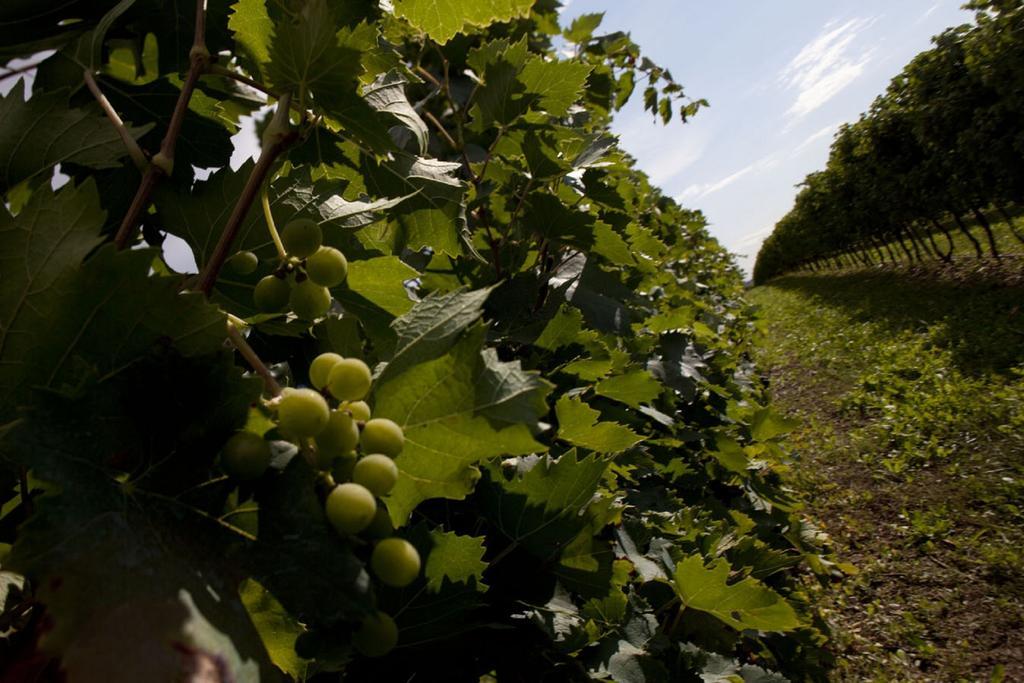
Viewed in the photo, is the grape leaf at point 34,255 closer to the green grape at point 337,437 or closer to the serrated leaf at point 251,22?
the green grape at point 337,437

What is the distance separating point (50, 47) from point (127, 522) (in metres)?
0.97

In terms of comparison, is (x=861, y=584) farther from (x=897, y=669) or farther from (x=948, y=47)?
(x=948, y=47)

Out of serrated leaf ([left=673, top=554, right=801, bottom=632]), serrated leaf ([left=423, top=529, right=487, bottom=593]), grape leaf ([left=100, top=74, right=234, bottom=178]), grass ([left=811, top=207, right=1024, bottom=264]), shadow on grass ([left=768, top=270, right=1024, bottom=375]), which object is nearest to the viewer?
serrated leaf ([left=423, top=529, right=487, bottom=593])

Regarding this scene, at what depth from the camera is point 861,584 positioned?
5688mm

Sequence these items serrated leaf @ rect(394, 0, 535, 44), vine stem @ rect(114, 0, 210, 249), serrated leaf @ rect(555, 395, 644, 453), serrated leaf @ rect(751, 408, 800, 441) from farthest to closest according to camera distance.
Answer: serrated leaf @ rect(751, 408, 800, 441) < serrated leaf @ rect(555, 395, 644, 453) < serrated leaf @ rect(394, 0, 535, 44) < vine stem @ rect(114, 0, 210, 249)

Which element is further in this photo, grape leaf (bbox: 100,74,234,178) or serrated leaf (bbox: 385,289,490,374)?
grape leaf (bbox: 100,74,234,178)

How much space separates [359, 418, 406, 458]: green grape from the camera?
2.02 feet

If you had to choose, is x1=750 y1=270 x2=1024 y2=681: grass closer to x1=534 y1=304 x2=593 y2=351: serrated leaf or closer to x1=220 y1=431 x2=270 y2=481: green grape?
x1=534 y1=304 x2=593 y2=351: serrated leaf

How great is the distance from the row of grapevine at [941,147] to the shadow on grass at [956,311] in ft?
5.74

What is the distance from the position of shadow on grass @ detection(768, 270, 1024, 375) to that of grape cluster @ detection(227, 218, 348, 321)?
10.6 metres

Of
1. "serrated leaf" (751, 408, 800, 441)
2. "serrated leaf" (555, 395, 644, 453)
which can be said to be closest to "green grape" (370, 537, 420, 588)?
"serrated leaf" (555, 395, 644, 453)

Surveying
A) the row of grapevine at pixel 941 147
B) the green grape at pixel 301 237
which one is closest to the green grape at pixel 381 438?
the green grape at pixel 301 237

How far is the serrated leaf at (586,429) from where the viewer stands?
4.80 feet

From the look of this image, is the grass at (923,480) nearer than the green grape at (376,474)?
No
